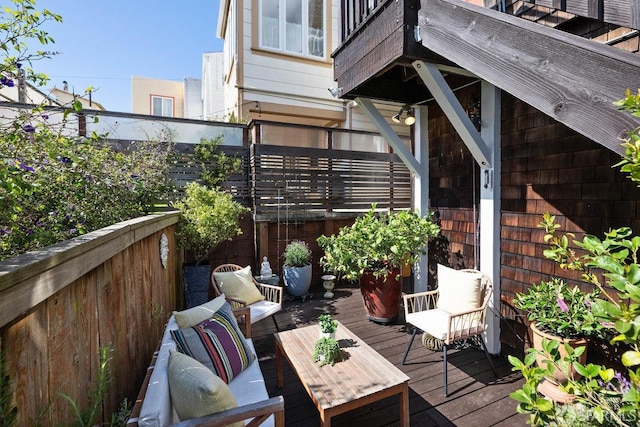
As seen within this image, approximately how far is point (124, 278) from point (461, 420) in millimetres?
2393

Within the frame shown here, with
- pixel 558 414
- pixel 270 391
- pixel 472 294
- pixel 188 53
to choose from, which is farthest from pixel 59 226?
pixel 188 53

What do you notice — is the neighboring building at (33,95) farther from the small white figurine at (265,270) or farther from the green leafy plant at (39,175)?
the small white figurine at (265,270)

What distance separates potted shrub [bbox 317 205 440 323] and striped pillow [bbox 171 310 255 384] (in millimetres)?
1752

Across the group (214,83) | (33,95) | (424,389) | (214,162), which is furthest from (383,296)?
(214,83)

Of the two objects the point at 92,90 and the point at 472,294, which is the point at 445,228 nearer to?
the point at 472,294

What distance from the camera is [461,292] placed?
2883mm

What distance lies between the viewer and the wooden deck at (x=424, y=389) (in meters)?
2.14

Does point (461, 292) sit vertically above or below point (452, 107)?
below

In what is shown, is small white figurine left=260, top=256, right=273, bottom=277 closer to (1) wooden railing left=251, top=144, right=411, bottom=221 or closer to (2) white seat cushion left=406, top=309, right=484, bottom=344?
(1) wooden railing left=251, top=144, right=411, bottom=221

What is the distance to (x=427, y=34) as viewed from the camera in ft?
7.89

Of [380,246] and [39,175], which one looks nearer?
[39,175]

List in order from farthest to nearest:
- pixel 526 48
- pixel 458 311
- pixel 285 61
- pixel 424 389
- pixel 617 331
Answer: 1. pixel 285 61
2. pixel 458 311
3. pixel 424 389
4. pixel 526 48
5. pixel 617 331

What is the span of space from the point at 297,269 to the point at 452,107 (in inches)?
117

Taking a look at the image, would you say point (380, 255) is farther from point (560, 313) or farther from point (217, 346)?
point (217, 346)
